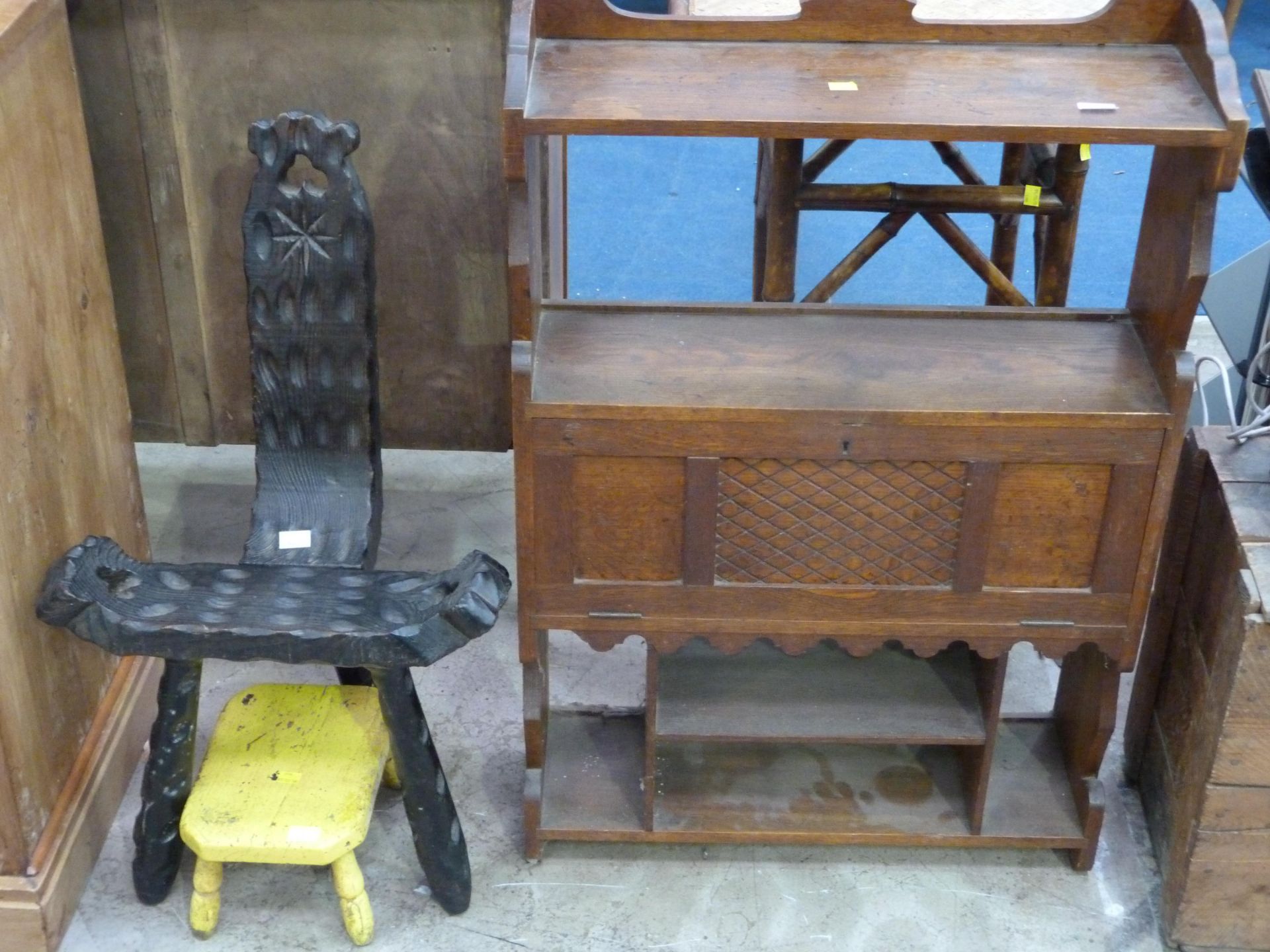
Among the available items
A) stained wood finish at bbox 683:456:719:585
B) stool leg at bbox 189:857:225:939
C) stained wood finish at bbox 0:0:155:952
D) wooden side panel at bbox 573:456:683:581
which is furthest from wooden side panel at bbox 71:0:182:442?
stained wood finish at bbox 683:456:719:585

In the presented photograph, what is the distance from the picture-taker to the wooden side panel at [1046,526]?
2262 mm

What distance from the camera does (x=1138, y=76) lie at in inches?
86.6

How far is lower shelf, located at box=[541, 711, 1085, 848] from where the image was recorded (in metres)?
2.66

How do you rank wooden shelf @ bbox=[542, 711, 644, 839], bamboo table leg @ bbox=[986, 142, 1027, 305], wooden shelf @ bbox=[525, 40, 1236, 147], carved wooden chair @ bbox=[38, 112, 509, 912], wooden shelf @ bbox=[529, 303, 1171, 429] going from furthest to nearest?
bamboo table leg @ bbox=[986, 142, 1027, 305] → wooden shelf @ bbox=[542, 711, 644, 839] → carved wooden chair @ bbox=[38, 112, 509, 912] → wooden shelf @ bbox=[529, 303, 1171, 429] → wooden shelf @ bbox=[525, 40, 1236, 147]

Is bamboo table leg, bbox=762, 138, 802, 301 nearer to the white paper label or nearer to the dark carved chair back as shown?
the dark carved chair back

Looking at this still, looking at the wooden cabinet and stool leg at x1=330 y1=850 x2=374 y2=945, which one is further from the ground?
the wooden cabinet

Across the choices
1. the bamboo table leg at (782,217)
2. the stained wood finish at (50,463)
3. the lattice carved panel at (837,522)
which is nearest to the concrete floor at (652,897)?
the stained wood finish at (50,463)

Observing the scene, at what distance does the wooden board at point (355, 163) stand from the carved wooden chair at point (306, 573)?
0.93 feet

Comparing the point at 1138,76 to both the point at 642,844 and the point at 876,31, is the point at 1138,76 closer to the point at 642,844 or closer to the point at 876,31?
the point at 876,31

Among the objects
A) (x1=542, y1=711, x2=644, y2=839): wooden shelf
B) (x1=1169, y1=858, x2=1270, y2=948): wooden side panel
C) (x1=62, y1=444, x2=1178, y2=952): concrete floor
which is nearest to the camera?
(x1=1169, y1=858, x2=1270, y2=948): wooden side panel

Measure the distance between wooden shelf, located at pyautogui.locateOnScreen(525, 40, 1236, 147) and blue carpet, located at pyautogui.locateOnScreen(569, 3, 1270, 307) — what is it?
1970 millimetres

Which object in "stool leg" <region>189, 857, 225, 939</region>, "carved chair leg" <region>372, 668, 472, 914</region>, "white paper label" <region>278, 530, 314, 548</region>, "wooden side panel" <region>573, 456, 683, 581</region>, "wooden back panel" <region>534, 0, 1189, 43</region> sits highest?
"wooden back panel" <region>534, 0, 1189, 43</region>

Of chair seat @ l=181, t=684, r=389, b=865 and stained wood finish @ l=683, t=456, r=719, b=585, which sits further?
chair seat @ l=181, t=684, r=389, b=865

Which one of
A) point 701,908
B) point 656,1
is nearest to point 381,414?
point 701,908
